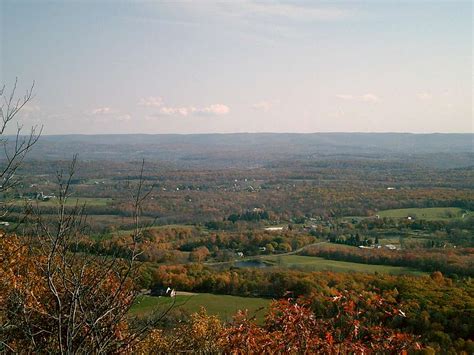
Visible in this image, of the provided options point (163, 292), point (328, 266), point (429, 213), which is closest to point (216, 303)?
point (163, 292)

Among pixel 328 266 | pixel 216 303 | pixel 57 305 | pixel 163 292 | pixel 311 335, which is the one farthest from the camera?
pixel 328 266

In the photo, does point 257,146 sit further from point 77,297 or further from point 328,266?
point 77,297

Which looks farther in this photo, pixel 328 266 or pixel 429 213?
pixel 429 213

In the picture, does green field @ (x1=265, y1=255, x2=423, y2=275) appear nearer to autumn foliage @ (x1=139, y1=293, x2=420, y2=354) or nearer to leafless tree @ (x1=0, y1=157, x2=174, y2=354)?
autumn foliage @ (x1=139, y1=293, x2=420, y2=354)

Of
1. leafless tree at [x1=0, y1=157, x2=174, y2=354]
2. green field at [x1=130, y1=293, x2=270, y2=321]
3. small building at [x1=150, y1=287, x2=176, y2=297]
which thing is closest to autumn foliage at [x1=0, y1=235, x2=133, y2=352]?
leafless tree at [x1=0, y1=157, x2=174, y2=354]

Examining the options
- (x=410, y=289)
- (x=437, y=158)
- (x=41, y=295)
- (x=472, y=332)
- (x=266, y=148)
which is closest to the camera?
(x=41, y=295)

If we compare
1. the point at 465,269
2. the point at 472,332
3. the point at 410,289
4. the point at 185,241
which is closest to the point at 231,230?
the point at 185,241

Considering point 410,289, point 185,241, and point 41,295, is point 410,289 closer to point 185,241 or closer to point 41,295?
point 41,295
